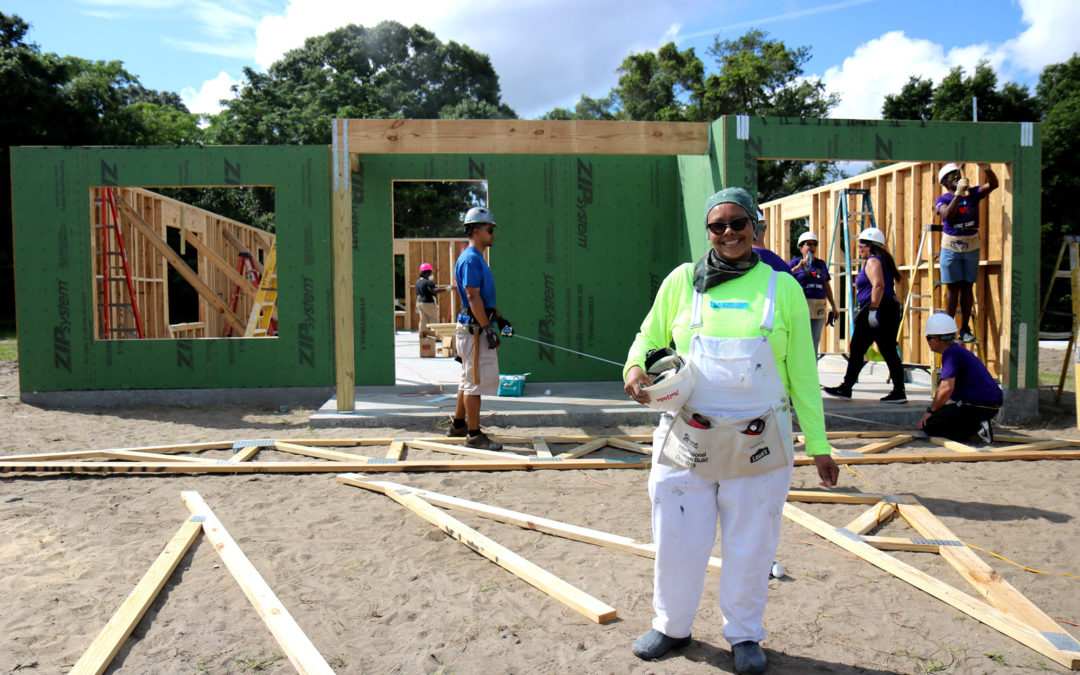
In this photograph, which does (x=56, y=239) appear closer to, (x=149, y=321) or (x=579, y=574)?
(x=149, y=321)

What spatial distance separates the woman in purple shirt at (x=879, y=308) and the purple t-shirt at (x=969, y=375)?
1220 millimetres

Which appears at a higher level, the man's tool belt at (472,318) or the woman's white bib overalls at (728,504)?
the man's tool belt at (472,318)

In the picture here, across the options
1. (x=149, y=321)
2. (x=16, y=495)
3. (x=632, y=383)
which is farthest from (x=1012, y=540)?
(x=149, y=321)

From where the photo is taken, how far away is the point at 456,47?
35.9 m

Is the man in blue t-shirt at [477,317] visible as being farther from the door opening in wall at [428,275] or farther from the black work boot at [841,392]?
the black work boot at [841,392]

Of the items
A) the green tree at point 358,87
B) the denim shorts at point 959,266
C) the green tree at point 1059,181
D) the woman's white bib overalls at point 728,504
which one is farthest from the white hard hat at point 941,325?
the green tree at point 358,87

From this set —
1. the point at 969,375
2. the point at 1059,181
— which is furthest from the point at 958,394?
the point at 1059,181

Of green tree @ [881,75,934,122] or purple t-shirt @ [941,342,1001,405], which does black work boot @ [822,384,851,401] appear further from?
green tree @ [881,75,934,122]

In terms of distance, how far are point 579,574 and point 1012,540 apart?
238cm

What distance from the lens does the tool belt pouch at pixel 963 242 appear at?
7.43 metres

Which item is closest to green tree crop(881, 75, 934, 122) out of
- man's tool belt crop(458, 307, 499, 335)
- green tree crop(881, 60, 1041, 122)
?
green tree crop(881, 60, 1041, 122)

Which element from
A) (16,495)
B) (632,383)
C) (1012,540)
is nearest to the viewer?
(632,383)

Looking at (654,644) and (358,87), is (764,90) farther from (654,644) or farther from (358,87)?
(654,644)

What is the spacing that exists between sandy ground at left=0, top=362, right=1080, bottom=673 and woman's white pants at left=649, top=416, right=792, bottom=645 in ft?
0.84
